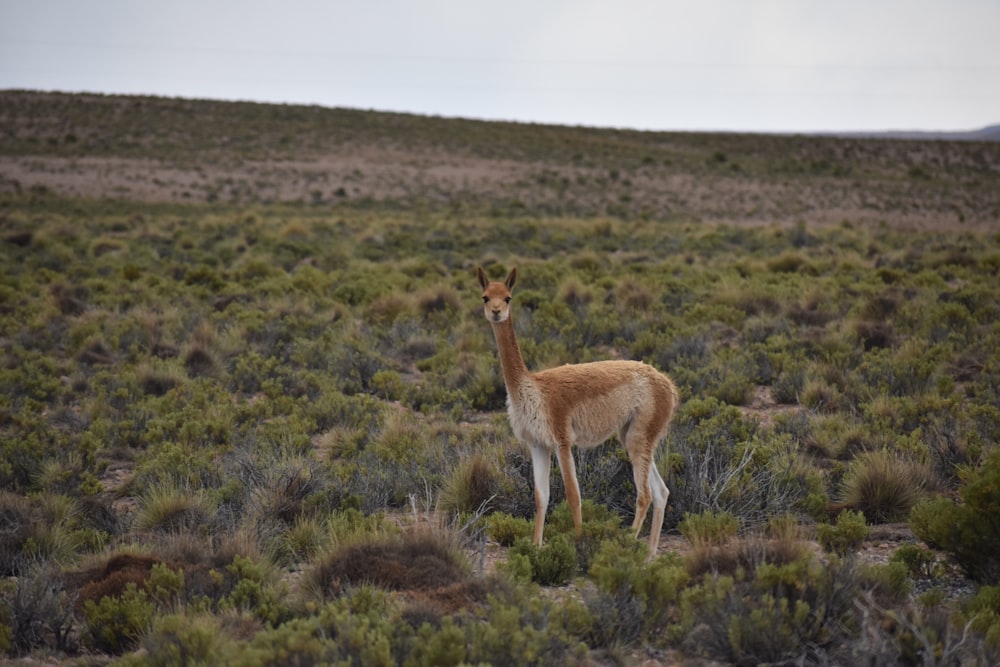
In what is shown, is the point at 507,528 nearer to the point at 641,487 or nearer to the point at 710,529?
the point at 641,487

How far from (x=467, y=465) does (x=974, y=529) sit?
357 cm

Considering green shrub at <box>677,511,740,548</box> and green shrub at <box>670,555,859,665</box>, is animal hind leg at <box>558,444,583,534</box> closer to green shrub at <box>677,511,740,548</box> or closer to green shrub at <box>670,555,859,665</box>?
green shrub at <box>677,511,740,548</box>

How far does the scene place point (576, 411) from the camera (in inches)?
222

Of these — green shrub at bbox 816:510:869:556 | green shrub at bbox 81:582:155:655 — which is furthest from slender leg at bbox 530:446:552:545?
green shrub at bbox 81:582:155:655

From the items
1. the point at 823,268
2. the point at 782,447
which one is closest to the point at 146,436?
the point at 782,447

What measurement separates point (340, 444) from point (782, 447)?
13.4 feet

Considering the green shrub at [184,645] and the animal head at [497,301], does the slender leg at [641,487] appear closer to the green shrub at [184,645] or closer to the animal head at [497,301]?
the animal head at [497,301]

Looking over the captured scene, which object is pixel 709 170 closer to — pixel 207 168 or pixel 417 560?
pixel 207 168

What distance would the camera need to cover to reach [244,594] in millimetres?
4762

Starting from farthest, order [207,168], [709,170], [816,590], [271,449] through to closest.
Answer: [709,170], [207,168], [271,449], [816,590]

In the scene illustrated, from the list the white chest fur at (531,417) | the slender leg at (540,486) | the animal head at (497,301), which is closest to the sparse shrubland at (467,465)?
the slender leg at (540,486)

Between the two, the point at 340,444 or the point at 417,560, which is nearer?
the point at 417,560

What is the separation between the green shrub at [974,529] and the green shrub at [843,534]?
1.34 feet

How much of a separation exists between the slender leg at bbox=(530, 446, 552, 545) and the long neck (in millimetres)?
435
